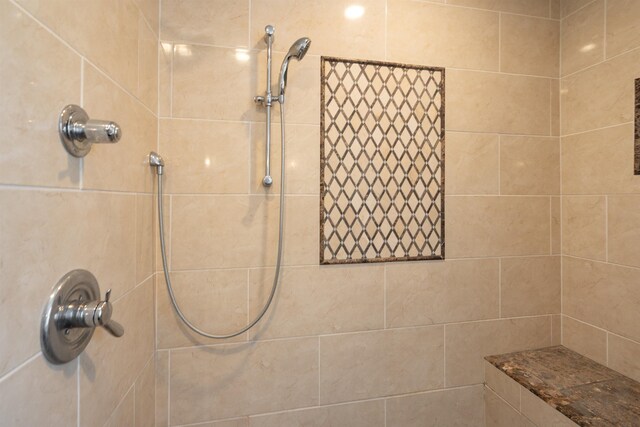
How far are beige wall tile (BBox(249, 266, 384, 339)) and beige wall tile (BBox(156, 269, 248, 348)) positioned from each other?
0.20ft

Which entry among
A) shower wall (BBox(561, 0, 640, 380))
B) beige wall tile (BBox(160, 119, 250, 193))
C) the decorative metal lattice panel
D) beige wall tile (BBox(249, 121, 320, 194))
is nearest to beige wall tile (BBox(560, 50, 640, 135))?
shower wall (BBox(561, 0, 640, 380))

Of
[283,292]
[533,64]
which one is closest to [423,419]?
[283,292]

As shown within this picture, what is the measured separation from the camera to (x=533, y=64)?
1589 millimetres

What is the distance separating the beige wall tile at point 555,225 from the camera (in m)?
1.61

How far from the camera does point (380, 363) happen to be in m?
1.43

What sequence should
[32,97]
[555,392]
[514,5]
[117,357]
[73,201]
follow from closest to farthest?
[32,97]
[73,201]
[117,357]
[555,392]
[514,5]

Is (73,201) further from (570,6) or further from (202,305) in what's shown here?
(570,6)

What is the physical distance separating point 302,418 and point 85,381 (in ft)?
3.02

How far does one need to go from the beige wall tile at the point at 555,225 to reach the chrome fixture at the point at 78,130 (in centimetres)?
187

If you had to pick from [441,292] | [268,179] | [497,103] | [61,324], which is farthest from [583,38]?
[61,324]

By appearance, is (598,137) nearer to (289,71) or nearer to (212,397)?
(289,71)

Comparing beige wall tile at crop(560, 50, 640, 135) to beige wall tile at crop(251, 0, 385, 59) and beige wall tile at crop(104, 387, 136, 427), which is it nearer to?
beige wall tile at crop(251, 0, 385, 59)

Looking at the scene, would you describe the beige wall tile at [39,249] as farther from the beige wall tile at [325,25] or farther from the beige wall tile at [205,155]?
the beige wall tile at [325,25]

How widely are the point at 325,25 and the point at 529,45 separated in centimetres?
105
